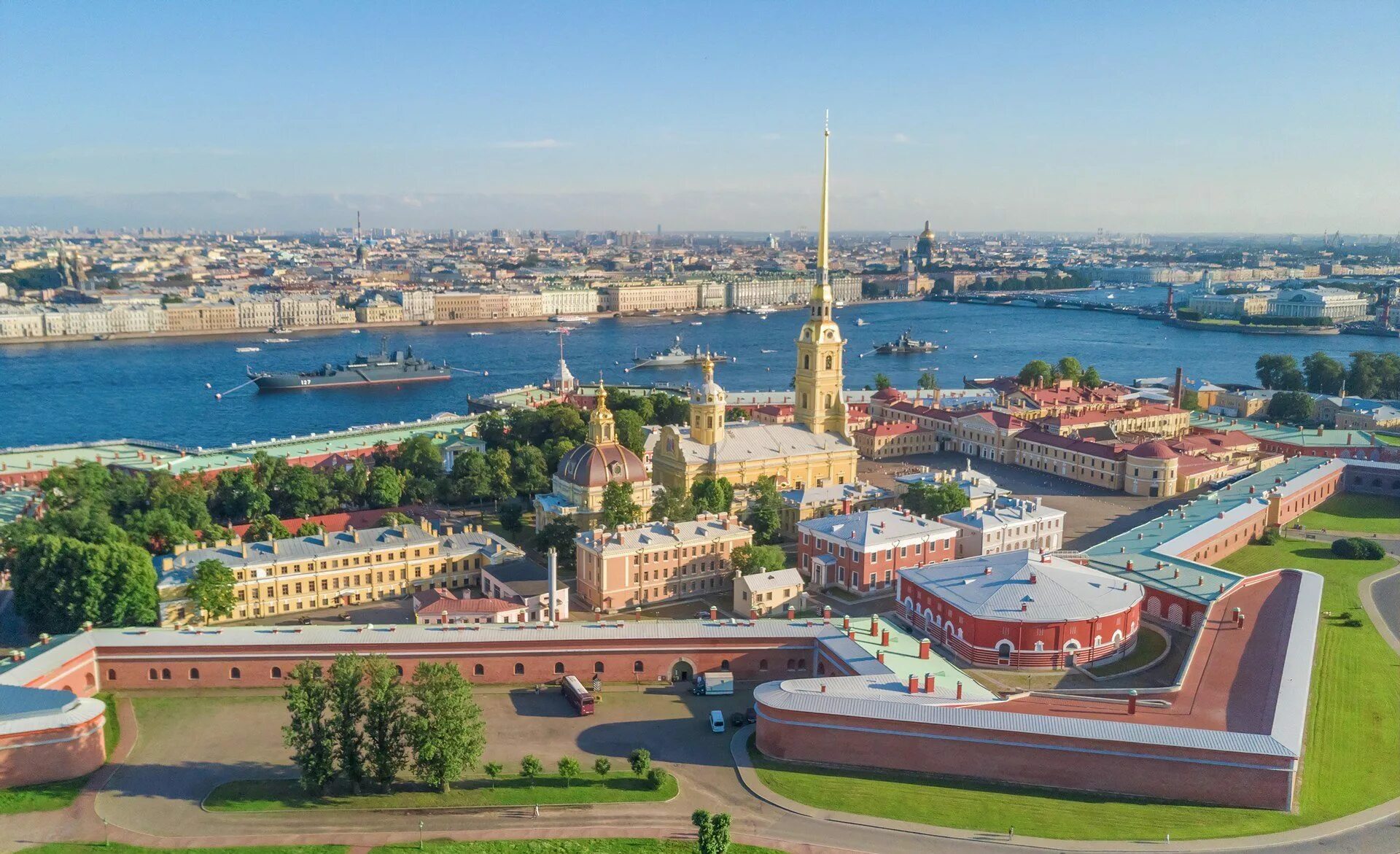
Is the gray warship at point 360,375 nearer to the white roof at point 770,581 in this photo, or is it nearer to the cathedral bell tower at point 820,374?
the cathedral bell tower at point 820,374

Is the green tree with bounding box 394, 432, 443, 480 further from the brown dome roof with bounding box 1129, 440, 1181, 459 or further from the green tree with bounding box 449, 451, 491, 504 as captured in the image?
the brown dome roof with bounding box 1129, 440, 1181, 459

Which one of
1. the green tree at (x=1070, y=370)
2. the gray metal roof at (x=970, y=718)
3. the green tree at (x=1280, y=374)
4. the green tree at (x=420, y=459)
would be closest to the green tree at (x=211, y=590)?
the gray metal roof at (x=970, y=718)

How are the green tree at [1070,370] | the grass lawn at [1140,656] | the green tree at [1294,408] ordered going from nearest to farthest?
the grass lawn at [1140,656] → the green tree at [1294,408] → the green tree at [1070,370]

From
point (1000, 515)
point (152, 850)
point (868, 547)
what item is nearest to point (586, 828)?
point (152, 850)

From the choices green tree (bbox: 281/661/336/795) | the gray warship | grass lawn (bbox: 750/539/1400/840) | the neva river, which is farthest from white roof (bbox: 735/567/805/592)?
the gray warship

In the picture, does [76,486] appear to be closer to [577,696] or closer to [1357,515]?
[577,696]
